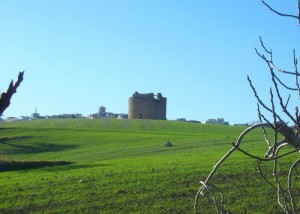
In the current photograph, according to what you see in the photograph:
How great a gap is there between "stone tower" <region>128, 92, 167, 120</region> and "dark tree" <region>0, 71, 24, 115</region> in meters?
114

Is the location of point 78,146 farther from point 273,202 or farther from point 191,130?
point 273,202

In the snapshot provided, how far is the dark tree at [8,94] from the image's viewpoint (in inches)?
126

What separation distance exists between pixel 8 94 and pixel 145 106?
114330mm

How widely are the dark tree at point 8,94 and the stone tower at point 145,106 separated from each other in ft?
374

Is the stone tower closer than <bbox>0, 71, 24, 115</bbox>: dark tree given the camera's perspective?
No

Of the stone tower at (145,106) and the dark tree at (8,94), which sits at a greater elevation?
the stone tower at (145,106)

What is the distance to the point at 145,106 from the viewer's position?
118m

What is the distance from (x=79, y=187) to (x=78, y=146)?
1287 inches

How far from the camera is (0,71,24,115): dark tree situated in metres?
3.20

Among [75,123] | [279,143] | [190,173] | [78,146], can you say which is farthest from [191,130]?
[279,143]

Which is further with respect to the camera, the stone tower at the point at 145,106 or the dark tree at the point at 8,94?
the stone tower at the point at 145,106

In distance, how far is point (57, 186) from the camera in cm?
1880

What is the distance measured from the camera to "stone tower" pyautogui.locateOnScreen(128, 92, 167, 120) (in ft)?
386

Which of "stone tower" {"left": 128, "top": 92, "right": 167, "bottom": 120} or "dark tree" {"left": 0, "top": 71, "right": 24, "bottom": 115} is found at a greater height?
"stone tower" {"left": 128, "top": 92, "right": 167, "bottom": 120}
